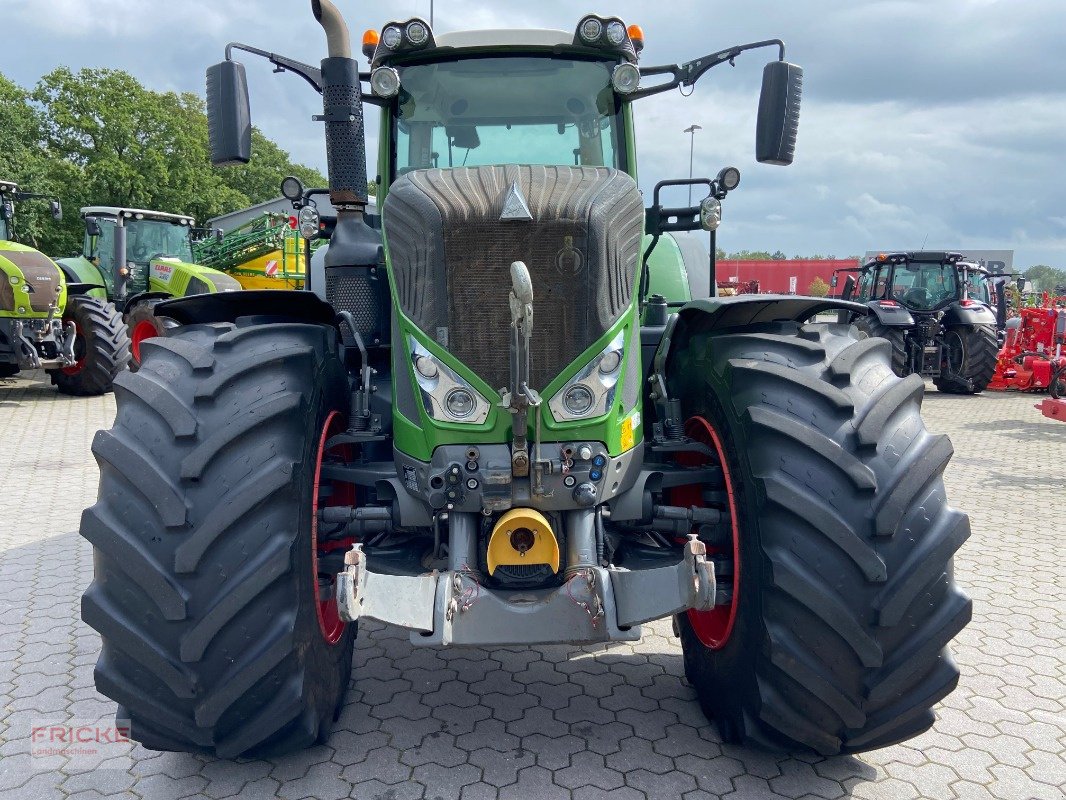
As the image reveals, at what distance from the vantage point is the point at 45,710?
330 centimetres

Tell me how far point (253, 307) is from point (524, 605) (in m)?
1.70

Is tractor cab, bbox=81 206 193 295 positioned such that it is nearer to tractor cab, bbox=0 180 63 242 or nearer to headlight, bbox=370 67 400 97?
tractor cab, bbox=0 180 63 242

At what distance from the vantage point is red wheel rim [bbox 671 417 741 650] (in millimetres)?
2725

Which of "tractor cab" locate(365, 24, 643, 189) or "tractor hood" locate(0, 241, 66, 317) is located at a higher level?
"tractor cab" locate(365, 24, 643, 189)

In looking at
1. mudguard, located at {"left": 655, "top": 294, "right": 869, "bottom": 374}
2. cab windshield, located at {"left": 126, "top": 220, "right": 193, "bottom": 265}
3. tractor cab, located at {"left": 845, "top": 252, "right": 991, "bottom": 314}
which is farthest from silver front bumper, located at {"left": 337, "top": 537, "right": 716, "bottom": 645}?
cab windshield, located at {"left": 126, "top": 220, "right": 193, "bottom": 265}

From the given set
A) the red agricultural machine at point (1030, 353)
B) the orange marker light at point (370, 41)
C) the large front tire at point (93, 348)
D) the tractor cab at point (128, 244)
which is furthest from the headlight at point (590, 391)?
the tractor cab at point (128, 244)

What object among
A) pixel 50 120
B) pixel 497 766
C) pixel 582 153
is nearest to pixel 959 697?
pixel 497 766

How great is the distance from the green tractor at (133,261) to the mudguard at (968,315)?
39.9ft

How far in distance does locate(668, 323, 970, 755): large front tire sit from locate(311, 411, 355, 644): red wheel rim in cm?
135

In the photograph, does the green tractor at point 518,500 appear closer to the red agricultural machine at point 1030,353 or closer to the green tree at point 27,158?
the red agricultural machine at point 1030,353

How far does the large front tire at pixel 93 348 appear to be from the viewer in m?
11.8

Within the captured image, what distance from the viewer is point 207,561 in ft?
7.77

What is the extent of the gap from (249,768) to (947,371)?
1381 cm

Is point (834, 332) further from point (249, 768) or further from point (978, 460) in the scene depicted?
point (978, 460)
